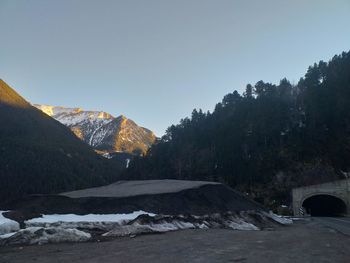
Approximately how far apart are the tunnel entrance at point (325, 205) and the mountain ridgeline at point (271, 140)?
10900mm

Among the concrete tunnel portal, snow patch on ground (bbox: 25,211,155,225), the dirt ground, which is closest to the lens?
the dirt ground

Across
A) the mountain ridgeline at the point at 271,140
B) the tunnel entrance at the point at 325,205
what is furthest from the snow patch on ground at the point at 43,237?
the mountain ridgeline at the point at 271,140

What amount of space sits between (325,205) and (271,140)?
38369mm

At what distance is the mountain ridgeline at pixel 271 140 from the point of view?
3622 inches

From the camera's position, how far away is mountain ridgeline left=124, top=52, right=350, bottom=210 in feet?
302

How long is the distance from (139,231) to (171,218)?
15.5 ft

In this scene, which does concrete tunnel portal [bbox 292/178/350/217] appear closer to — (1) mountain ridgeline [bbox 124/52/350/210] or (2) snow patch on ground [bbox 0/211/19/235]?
(1) mountain ridgeline [bbox 124/52/350/210]

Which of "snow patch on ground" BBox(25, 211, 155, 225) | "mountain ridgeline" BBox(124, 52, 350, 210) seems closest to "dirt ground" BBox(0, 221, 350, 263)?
"snow patch on ground" BBox(25, 211, 155, 225)

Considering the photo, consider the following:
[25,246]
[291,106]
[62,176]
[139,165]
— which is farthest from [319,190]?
[62,176]

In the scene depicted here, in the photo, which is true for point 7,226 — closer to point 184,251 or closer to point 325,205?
point 184,251

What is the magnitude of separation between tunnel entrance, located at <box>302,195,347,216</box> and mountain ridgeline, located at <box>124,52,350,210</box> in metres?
10.9

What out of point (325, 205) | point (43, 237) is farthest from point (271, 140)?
point (43, 237)

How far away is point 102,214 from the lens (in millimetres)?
30203

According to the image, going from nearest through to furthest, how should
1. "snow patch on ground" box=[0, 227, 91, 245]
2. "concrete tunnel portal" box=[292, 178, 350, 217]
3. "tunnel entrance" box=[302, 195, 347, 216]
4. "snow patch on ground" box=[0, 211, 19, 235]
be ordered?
"snow patch on ground" box=[0, 227, 91, 245], "snow patch on ground" box=[0, 211, 19, 235], "concrete tunnel portal" box=[292, 178, 350, 217], "tunnel entrance" box=[302, 195, 347, 216]
